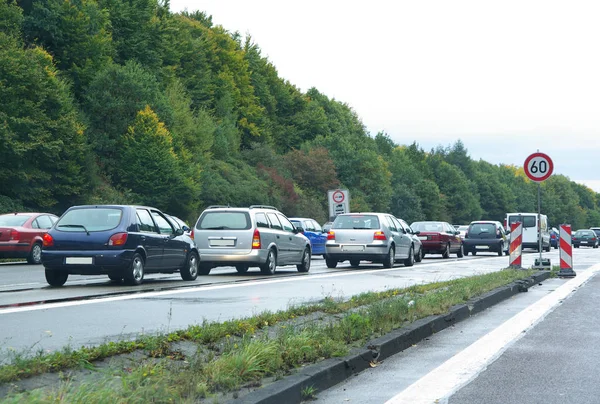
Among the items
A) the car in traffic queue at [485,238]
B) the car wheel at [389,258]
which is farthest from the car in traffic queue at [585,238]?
the car wheel at [389,258]

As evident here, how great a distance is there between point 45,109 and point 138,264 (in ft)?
123

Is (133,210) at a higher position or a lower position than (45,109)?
lower

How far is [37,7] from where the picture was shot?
2322 inches

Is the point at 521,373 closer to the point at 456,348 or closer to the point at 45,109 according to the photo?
the point at 456,348

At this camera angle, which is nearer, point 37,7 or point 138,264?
point 138,264

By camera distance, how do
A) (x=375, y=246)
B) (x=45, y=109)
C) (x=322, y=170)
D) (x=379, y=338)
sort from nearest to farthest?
(x=379, y=338) < (x=375, y=246) < (x=45, y=109) < (x=322, y=170)

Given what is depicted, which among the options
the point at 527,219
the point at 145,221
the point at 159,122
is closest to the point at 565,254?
the point at 145,221

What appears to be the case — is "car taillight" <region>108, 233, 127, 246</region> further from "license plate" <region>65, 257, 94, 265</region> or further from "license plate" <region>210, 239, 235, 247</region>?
"license plate" <region>210, 239, 235, 247</region>

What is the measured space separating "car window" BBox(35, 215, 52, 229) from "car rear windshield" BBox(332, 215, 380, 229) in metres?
8.45

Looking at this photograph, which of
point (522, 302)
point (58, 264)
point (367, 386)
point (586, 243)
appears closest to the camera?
point (367, 386)

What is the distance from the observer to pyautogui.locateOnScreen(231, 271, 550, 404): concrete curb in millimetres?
5727

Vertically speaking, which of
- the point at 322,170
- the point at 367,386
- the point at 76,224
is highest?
the point at 322,170

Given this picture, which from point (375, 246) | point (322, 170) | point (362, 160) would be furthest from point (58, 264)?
point (362, 160)

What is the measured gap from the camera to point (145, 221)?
16406mm
